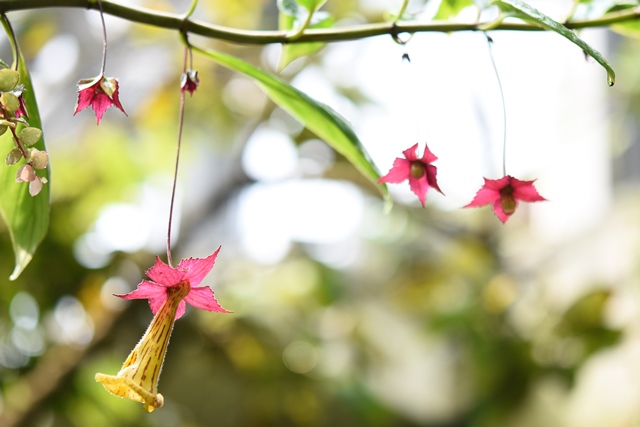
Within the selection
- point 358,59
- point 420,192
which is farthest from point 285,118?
point 420,192

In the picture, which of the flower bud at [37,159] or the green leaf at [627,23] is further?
the green leaf at [627,23]

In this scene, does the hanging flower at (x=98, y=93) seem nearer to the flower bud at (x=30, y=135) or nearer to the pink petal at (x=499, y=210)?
the flower bud at (x=30, y=135)

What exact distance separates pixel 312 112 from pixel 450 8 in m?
0.13

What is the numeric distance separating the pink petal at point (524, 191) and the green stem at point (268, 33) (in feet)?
0.33

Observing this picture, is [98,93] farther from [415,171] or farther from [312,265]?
[312,265]

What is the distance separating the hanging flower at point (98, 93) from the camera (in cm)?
37

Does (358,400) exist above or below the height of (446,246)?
below

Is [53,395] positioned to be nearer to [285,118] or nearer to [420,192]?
[285,118]

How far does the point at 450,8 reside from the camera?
48 cm

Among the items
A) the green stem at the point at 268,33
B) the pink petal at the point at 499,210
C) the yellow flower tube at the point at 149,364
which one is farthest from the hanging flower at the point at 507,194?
the yellow flower tube at the point at 149,364

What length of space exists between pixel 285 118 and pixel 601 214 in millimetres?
1381

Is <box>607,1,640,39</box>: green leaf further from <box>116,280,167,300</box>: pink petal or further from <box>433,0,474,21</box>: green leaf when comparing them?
<box>116,280,167,300</box>: pink petal

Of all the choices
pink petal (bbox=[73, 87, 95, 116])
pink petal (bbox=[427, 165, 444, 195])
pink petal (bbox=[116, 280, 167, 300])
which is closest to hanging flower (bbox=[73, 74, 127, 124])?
pink petal (bbox=[73, 87, 95, 116])

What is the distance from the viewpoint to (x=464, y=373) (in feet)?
8.77
